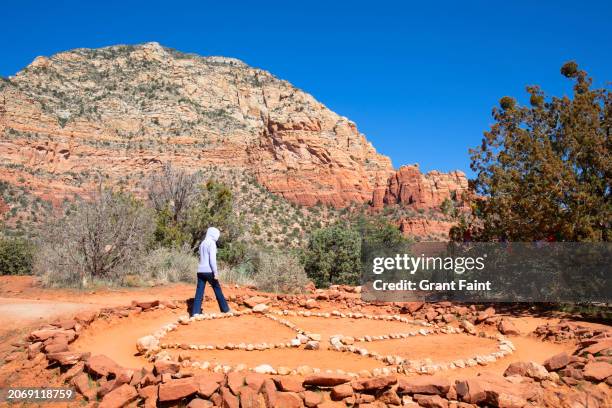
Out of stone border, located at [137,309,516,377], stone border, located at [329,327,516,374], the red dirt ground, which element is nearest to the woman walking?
stone border, located at [137,309,516,377]

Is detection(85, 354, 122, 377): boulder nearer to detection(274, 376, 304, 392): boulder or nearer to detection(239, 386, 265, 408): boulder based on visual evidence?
detection(239, 386, 265, 408): boulder

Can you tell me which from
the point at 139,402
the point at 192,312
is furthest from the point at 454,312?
the point at 139,402

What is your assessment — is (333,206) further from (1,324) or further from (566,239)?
(1,324)

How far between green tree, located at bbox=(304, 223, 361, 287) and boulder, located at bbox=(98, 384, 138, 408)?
1421cm

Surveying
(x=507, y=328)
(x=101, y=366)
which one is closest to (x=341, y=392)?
(x=101, y=366)

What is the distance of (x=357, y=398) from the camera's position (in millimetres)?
5258

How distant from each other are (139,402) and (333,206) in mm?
63997

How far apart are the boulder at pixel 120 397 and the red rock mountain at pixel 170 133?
166ft

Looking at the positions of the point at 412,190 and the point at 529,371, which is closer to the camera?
the point at 529,371

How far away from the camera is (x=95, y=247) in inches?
588

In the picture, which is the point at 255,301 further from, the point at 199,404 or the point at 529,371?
the point at 529,371

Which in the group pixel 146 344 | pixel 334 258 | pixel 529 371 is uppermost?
pixel 334 258

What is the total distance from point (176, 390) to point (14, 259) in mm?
19619

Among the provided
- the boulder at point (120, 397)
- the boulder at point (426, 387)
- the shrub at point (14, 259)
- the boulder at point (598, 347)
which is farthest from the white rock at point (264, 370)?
the shrub at point (14, 259)
